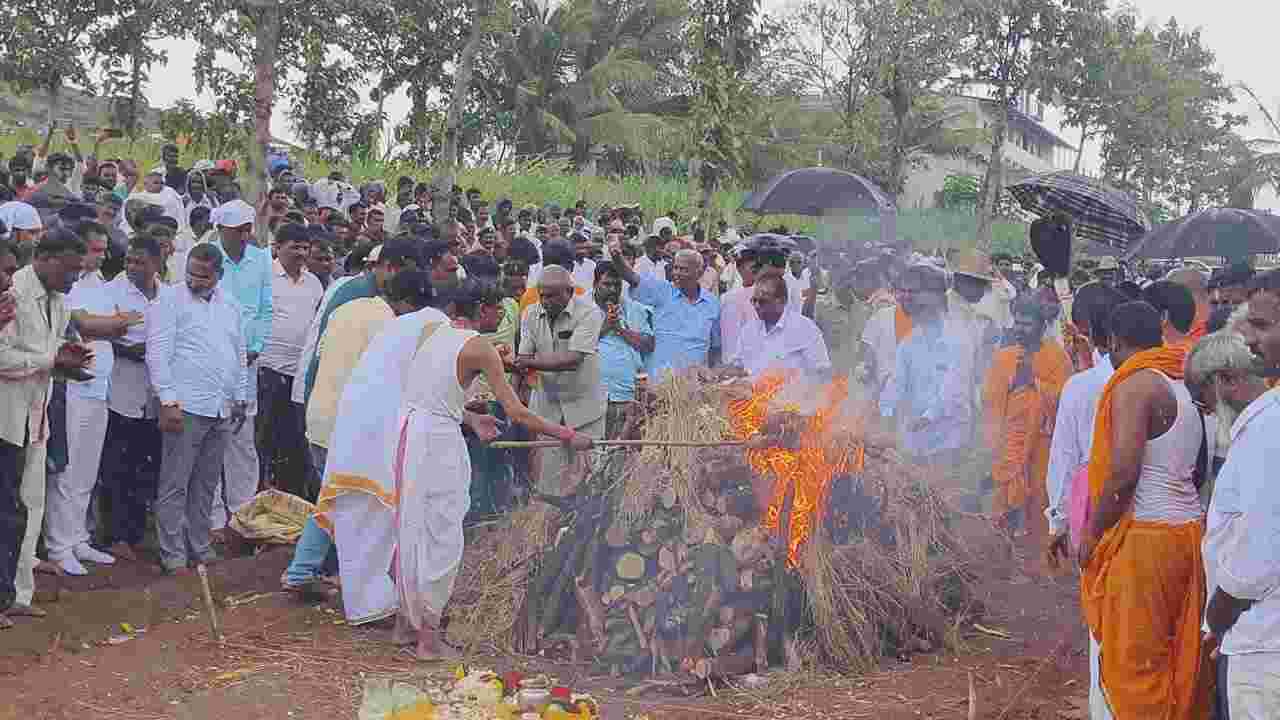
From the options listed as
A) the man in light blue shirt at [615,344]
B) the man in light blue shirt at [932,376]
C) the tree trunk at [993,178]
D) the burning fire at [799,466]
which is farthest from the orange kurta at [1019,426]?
the tree trunk at [993,178]

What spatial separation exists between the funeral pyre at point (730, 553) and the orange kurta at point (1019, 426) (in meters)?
2.16

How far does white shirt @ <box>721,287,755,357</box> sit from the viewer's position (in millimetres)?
9914

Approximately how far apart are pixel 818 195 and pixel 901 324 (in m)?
7.42

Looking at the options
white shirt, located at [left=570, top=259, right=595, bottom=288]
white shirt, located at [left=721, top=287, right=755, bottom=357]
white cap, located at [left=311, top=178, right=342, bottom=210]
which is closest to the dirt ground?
white shirt, located at [left=721, top=287, right=755, bottom=357]

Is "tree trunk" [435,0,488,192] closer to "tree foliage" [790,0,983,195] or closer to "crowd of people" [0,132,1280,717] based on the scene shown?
"crowd of people" [0,132,1280,717]

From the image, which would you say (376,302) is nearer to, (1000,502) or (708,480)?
(708,480)

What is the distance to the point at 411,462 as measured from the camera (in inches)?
272

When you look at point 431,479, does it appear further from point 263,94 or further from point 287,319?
point 263,94

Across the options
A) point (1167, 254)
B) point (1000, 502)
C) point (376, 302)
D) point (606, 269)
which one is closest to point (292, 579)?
point (376, 302)

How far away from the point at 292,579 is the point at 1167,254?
9.84 meters

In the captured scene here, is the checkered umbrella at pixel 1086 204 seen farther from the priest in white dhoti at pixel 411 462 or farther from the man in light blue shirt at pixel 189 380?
the man in light blue shirt at pixel 189 380

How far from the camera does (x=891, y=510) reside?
290 inches

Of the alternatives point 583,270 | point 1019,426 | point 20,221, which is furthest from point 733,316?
point 20,221

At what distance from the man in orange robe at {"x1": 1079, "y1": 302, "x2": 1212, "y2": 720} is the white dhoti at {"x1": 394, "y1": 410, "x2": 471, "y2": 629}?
3.30 m
